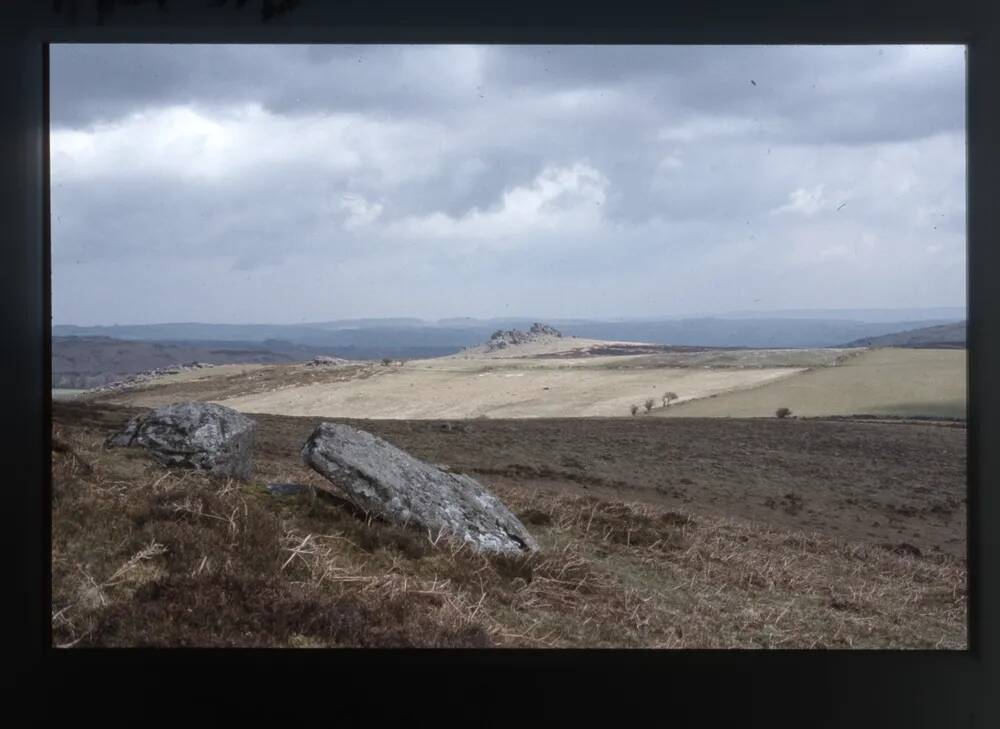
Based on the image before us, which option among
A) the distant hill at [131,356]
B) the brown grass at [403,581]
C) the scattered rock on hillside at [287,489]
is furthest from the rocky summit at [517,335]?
the scattered rock on hillside at [287,489]

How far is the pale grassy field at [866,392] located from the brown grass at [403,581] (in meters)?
6.77

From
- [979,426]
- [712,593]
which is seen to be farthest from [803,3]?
[712,593]

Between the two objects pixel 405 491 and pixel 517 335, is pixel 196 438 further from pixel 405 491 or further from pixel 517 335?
pixel 517 335

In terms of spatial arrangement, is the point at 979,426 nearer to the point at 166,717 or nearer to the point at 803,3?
the point at 803,3

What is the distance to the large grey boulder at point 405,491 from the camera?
21.2 ft

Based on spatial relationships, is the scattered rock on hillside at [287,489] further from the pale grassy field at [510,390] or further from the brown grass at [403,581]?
the pale grassy field at [510,390]

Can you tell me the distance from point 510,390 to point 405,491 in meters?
13.1

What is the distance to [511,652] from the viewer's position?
3537mm

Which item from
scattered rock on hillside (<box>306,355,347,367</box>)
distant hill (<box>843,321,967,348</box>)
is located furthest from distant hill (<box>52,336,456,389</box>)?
distant hill (<box>843,321,967,348</box>)

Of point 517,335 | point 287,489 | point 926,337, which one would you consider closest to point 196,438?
point 287,489

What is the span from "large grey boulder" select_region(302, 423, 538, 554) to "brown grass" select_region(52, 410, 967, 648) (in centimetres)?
17

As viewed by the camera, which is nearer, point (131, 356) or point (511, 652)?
point (511, 652)

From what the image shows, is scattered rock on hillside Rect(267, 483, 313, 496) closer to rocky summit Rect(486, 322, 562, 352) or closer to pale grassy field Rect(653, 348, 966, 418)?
pale grassy field Rect(653, 348, 966, 418)

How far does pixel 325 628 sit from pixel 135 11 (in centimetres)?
290
